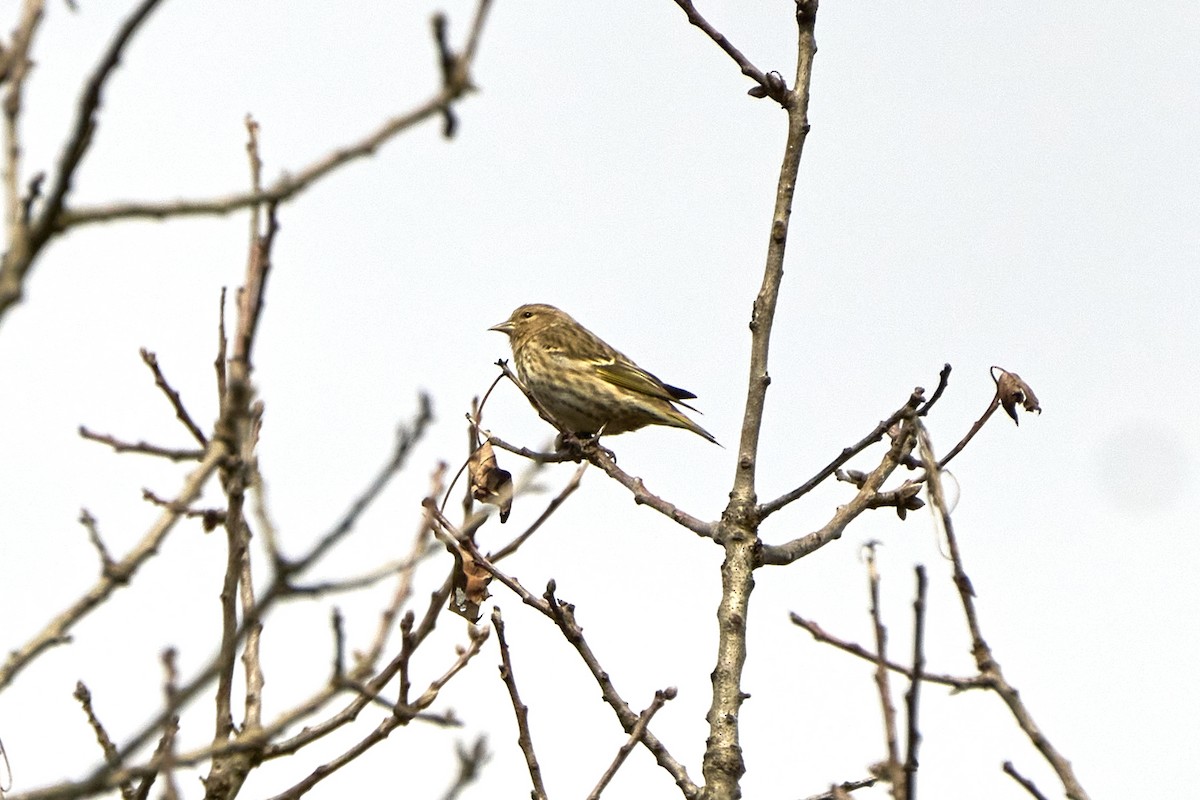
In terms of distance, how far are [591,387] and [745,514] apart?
6534 millimetres

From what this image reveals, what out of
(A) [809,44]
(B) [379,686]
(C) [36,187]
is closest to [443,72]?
(C) [36,187]

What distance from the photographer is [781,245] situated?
16.3 feet

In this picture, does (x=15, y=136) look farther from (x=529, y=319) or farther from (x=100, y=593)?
(x=529, y=319)

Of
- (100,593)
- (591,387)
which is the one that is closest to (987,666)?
(100,593)

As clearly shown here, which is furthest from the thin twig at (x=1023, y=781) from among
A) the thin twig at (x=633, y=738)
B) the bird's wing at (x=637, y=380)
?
the bird's wing at (x=637, y=380)

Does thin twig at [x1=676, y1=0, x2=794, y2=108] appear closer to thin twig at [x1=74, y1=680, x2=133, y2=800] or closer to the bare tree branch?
the bare tree branch

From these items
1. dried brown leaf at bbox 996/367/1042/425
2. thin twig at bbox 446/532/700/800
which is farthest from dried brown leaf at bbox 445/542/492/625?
dried brown leaf at bbox 996/367/1042/425

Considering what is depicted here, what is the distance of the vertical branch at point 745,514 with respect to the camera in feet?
15.5

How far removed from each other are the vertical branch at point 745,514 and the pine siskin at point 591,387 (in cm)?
596

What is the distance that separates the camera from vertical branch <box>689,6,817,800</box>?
185 inches

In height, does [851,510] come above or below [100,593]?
above

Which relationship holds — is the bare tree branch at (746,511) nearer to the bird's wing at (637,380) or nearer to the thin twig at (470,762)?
the thin twig at (470,762)

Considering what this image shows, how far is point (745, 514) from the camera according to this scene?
5.04m

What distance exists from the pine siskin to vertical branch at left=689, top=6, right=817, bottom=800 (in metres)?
5.96
